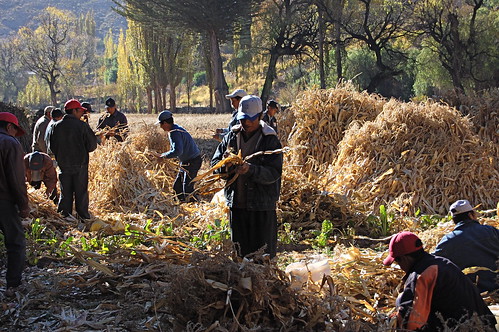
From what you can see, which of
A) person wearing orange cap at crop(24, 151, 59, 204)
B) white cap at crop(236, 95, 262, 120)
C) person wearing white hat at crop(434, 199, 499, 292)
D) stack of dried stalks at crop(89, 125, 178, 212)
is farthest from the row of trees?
person wearing white hat at crop(434, 199, 499, 292)

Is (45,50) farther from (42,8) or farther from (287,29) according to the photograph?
(42,8)

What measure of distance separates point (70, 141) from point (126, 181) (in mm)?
1891

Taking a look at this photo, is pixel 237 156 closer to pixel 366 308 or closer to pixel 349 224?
pixel 366 308

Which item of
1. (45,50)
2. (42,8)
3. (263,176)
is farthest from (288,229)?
(42,8)

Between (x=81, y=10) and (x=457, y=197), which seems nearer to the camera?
(x=457, y=197)

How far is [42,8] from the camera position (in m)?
158

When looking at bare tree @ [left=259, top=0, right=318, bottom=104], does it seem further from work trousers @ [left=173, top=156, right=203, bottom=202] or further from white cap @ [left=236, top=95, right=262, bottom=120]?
white cap @ [left=236, top=95, right=262, bottom=120]

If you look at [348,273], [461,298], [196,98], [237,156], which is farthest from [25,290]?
[196,98]

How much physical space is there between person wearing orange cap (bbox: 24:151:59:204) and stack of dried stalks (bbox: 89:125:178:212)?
678 millimetres

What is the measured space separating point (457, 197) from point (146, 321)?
6.28 m

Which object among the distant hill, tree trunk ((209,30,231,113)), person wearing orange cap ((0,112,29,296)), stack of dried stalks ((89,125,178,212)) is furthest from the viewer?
the distant hill

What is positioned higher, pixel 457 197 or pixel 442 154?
pixel 442 154

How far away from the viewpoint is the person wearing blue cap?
877 centimetres

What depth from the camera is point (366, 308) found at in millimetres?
4840
